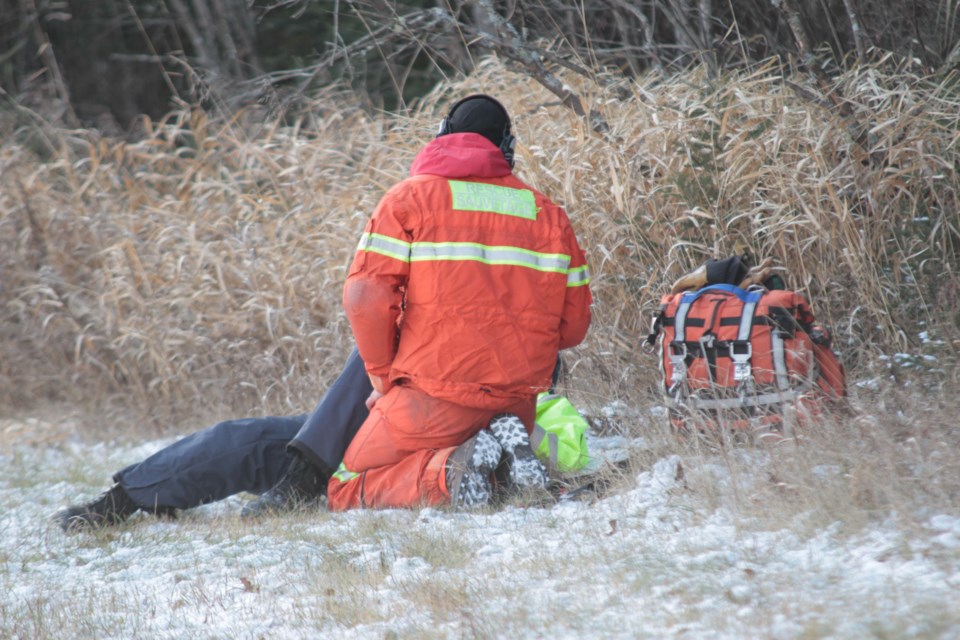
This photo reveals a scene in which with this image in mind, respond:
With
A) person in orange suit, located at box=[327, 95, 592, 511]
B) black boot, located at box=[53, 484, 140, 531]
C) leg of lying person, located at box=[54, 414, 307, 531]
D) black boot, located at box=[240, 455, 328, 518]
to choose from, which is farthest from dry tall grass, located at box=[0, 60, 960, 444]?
black boot, located at box=[53, 484, 140, 531]

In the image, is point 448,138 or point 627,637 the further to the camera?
point 448,138

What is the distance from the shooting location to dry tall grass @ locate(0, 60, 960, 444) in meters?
4.77

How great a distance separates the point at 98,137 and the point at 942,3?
6.18 meters

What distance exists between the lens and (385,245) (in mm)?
3705

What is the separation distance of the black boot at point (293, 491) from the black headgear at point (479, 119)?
1360 millimetres

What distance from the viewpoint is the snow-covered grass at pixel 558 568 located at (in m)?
2.49

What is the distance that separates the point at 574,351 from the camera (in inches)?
210

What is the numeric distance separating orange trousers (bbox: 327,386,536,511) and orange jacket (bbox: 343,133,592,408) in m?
0.07

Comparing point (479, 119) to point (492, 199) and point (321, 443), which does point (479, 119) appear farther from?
point (321, 443)

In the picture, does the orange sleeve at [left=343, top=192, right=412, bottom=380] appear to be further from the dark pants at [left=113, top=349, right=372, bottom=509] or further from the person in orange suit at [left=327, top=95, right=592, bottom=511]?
the dark pants at [left=113, top=349, right=372, bottom=509]

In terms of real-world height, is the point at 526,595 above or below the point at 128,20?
below

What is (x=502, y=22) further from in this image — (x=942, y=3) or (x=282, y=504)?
(x=282, y=504)

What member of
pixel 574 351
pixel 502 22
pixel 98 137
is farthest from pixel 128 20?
pixel 574 351

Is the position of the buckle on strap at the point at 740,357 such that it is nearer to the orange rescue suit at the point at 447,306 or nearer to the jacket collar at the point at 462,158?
the orange rescue suit at the point at 447,306
